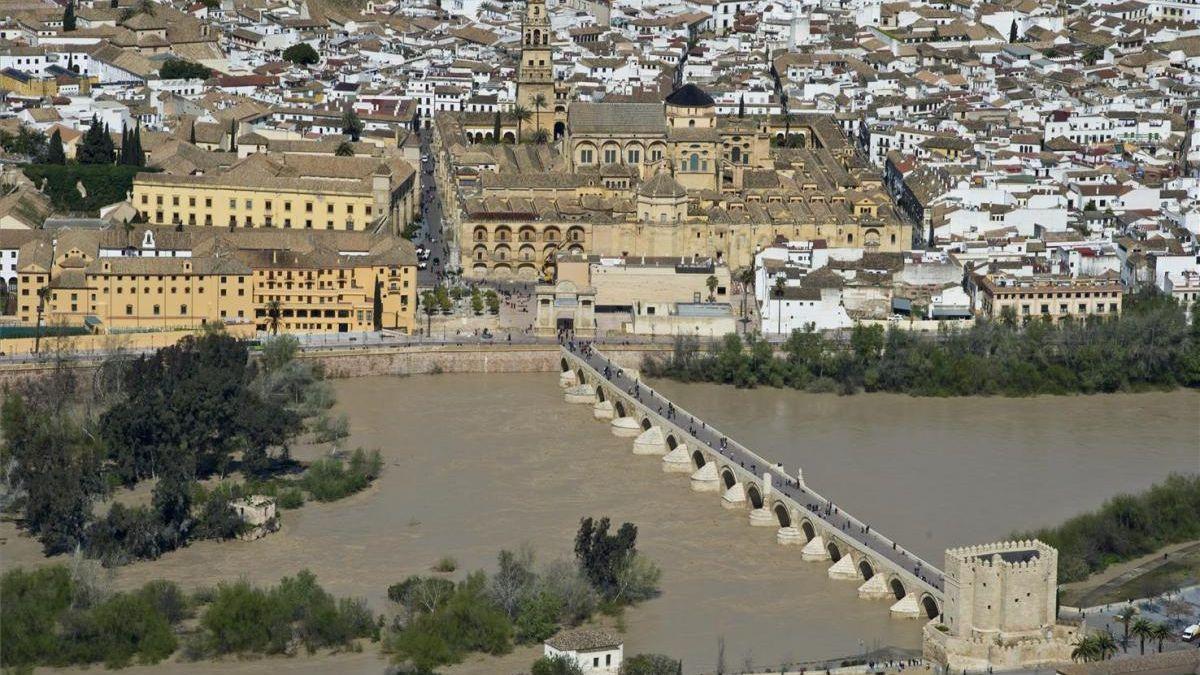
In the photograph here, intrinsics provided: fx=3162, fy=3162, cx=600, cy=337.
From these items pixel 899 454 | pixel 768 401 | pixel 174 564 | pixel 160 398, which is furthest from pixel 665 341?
pixel 174 564

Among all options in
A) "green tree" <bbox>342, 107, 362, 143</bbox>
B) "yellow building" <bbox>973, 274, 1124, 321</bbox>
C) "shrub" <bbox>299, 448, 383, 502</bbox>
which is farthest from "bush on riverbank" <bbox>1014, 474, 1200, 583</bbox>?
"green tree" <bbox>342, 107, 362, 143</bbox>

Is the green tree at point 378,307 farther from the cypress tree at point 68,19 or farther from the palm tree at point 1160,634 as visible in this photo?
the cypress tree at point 68,19

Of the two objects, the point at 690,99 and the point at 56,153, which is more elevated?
the point at 690,99

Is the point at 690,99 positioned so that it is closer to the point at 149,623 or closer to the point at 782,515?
the point at 782,515

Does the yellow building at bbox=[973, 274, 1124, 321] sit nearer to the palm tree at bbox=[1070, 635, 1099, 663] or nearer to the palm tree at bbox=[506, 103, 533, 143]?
the palm tree at bbox=[506, 103, 533, 143]

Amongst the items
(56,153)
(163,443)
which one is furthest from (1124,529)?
(56,153)

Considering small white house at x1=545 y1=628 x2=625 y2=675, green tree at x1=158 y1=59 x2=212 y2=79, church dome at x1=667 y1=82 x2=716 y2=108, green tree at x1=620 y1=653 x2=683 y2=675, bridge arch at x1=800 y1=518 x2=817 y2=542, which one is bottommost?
green tree at x1=620 y1=653 x2=683 y2=675
